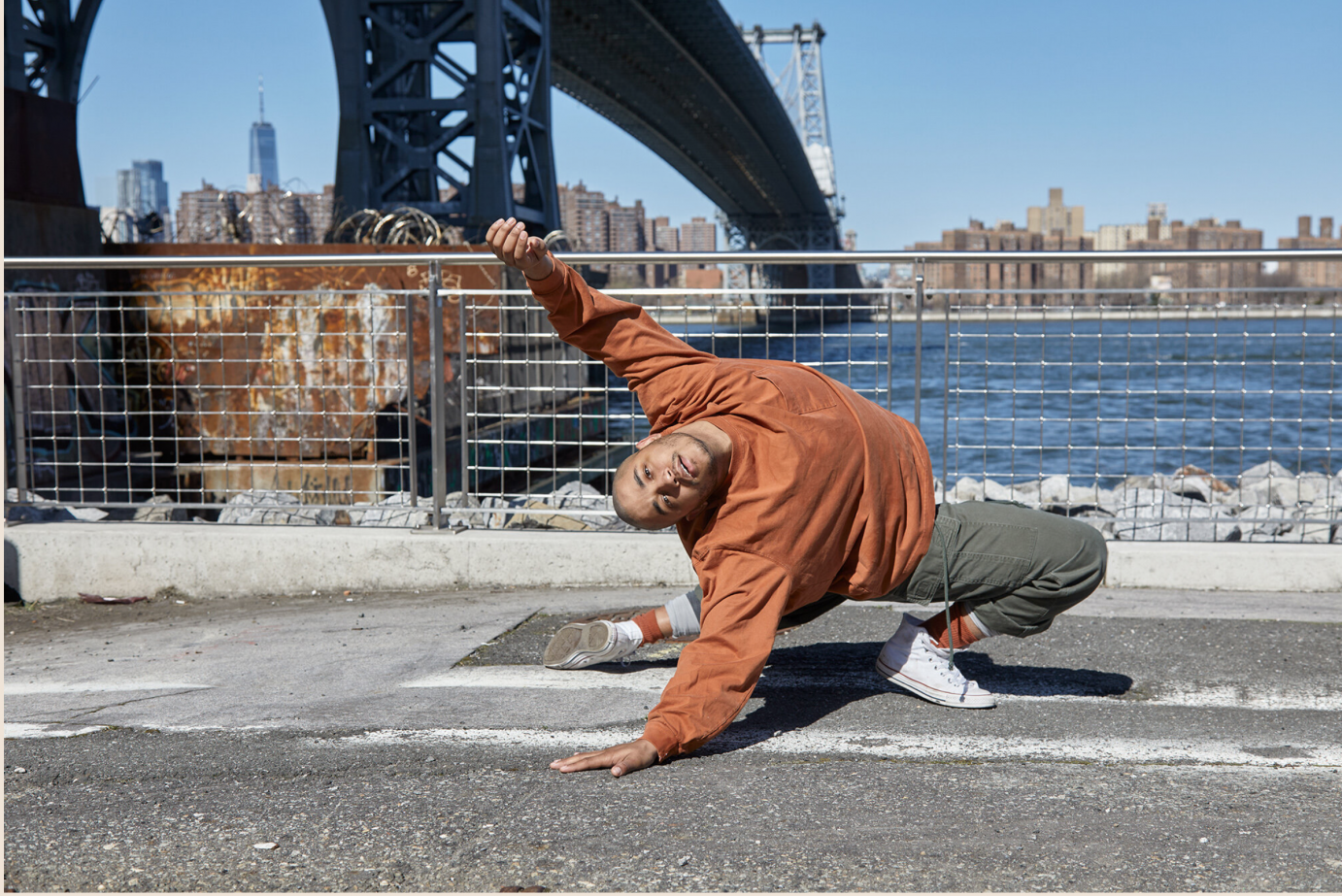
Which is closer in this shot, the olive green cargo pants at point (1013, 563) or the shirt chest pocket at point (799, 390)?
the shirt chest pocket at point (799, 390)

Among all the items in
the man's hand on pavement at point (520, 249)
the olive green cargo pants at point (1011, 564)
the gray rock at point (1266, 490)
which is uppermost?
the man's hand on pavement at point (520, 249)

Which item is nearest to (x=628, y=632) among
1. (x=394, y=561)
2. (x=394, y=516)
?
(x=394, y=561)

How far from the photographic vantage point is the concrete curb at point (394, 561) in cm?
427

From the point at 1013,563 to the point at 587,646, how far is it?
127cm

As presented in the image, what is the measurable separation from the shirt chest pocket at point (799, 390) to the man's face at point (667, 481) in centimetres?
26

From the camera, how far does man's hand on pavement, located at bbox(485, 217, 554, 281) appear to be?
8.61 feet

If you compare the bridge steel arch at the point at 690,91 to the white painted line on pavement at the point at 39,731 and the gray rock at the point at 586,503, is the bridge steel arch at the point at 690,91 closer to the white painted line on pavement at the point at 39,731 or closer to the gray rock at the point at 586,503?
the gray rock at the point at 586,503

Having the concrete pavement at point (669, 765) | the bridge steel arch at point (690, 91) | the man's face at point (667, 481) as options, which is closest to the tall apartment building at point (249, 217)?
the concrete pavement at point (669, 765)

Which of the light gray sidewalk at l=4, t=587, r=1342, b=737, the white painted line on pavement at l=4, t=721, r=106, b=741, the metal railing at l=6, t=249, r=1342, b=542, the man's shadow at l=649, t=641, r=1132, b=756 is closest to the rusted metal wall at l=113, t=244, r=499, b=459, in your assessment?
the metal railing at l=6, t=249, r=1342, b=542

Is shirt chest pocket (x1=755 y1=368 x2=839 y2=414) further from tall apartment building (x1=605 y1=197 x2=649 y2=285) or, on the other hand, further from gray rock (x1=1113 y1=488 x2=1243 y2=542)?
tall apartment building (x1=605 y1=197 x2=649 y2=285)

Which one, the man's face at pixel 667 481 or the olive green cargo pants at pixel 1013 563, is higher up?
the man's face at pixel 667 481

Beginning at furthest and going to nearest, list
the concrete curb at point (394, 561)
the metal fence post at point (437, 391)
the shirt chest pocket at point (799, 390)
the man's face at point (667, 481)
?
1. the metal fence post at point (437, 391)
2. the concrete curb at point (394, 561)
3. the shirt chest pocket at point (799, 390)
4. the man's face at point (667, 481)

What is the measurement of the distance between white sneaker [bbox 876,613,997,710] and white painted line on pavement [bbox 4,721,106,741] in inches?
83.6

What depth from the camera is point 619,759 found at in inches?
94.2
